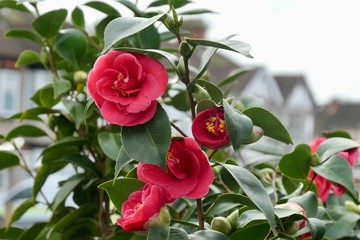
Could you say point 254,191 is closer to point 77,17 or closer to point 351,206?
point 351,206

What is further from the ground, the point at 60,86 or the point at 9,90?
the point at 60,86

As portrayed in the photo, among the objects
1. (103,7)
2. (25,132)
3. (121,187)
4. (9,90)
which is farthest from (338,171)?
(9,90)

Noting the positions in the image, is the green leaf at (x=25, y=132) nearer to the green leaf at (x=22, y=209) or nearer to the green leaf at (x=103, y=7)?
the green leaf at (x=22, y=209)

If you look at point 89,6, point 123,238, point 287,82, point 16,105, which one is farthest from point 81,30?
point 287,82

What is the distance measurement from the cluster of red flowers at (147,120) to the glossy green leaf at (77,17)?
0.38 m

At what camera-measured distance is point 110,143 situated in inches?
26.2

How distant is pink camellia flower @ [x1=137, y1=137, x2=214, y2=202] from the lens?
16.8 inches

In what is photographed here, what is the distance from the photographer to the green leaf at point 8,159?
0.78 meters

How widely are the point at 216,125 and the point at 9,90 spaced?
10315 mm

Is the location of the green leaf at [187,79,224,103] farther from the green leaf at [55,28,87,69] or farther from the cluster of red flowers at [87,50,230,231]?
the green leaf at [55,28,87,69]

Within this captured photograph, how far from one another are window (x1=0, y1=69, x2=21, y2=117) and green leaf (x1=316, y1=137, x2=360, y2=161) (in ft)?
32.7

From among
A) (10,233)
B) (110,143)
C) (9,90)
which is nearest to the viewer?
(110,143)

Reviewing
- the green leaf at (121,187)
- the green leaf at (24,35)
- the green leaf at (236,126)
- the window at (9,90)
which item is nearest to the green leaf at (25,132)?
the green leaf at (24,35)

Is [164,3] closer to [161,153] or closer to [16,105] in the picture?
[161,153]
